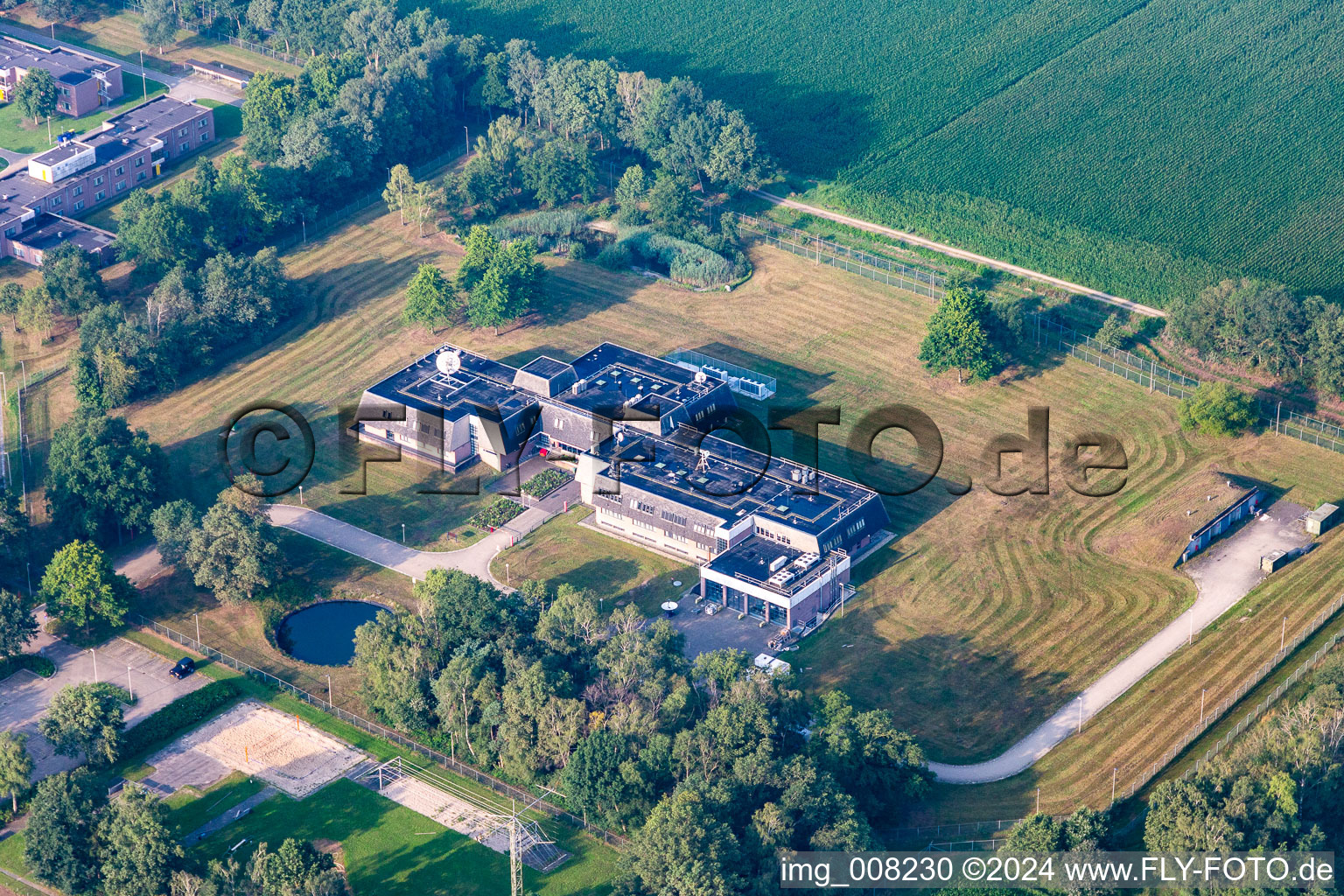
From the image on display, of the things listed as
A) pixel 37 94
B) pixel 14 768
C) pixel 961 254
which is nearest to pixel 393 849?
pixel 14 768

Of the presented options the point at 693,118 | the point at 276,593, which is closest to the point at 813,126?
the point at 693,118

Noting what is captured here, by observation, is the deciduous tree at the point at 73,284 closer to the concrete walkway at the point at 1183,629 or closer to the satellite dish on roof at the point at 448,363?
the satellite dish on roof at the point at 448,363

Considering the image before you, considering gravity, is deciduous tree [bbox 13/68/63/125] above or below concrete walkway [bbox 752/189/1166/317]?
above

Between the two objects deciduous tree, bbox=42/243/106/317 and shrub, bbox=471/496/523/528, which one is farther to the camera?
deciduous tree, bbox=42/243/106/317

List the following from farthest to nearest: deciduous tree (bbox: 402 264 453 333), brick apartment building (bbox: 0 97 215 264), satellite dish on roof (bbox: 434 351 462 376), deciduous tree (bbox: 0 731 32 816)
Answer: brick apartment building (bbox: 0 97 215 264)
deciduous tree (bbox: 402 264 453 333)
satellite dish on roof (bbox: 434 351 462 376)
deciduous tree (bbox: 0 731 32 816)

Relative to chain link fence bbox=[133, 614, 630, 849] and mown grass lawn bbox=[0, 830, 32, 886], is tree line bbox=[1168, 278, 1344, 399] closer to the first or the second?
chain link fence bbox=[133, 614, 630, 849]

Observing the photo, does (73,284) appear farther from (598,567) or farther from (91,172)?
(598,567)

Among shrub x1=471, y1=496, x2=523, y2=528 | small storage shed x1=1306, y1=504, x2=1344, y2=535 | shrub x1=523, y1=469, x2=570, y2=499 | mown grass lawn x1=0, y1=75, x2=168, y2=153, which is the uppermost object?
mown grass lawn x1=0, y1=75, x2=168, y2=153

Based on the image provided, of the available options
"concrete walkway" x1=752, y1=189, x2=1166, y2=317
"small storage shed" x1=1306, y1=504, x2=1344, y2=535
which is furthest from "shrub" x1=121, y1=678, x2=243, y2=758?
"concrete walkway" x1=752, y1=189, x2=1166, y2=317

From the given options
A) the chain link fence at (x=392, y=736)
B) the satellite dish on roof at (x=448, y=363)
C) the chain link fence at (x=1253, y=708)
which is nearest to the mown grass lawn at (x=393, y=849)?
the chain link fence at (x=392, y=736)
